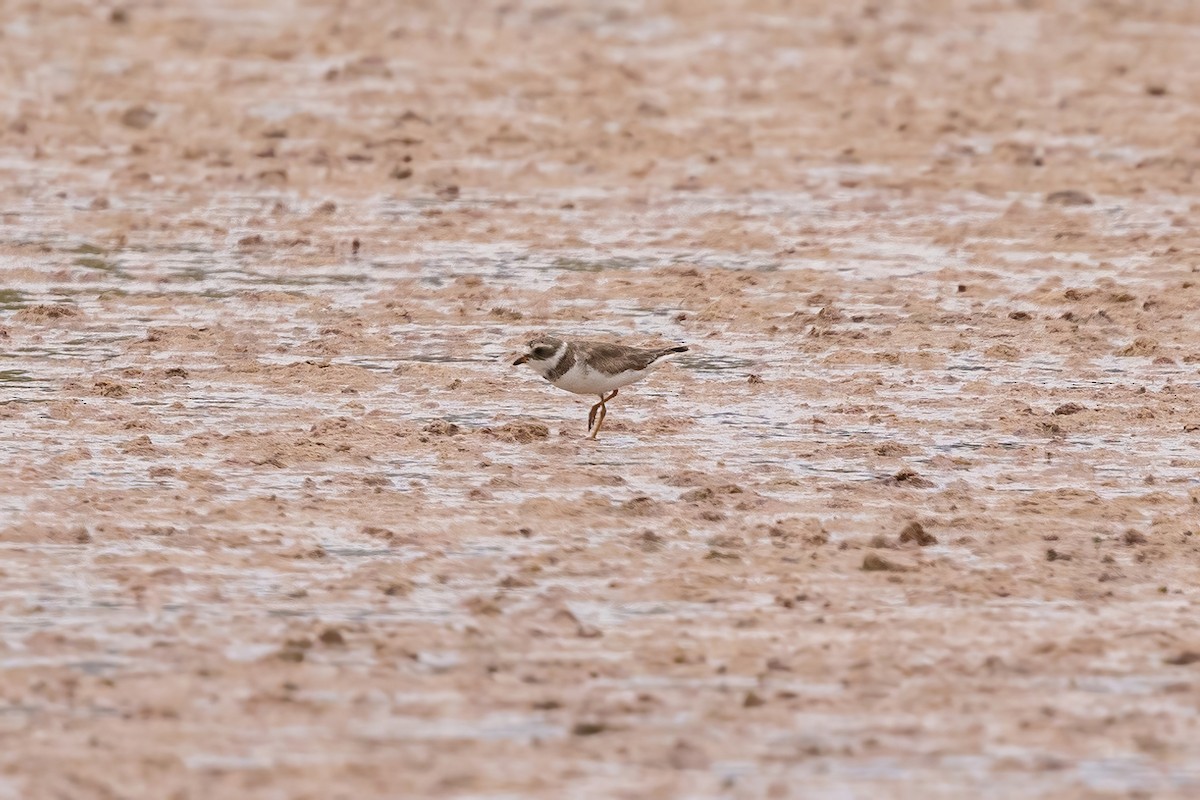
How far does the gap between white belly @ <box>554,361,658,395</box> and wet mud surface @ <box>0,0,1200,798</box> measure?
0.28 m

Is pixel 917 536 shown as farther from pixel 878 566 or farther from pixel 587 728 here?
pixel 587 728

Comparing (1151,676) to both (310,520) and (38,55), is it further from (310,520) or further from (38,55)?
(38,55)

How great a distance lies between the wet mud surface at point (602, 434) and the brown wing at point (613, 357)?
1.37 ft

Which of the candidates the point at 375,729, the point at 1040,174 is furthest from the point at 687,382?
the point at 1040,174

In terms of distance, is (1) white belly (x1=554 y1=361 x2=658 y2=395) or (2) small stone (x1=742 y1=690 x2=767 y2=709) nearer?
(2) small stone (x1=742 y1=690 x2=767 y2=709)

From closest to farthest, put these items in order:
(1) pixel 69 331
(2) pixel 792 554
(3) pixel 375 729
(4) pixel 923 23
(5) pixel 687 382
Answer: (3) pixel 375 729
(2) pixel 792 554
(5) pixel 687 382
(1) pixel 69 331
(4) pixel 923 23

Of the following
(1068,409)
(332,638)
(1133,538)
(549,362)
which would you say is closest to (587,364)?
(549,362)

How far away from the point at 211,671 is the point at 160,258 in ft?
30.7

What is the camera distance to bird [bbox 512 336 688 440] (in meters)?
12.2

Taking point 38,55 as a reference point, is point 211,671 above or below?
below

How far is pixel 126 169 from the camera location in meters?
20.7

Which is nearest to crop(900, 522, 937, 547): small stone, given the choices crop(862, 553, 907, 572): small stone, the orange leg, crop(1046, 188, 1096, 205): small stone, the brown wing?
crop(862, 553, 907, 572): small stone

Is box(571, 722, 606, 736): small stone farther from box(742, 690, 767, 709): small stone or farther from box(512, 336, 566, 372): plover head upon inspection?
box(512, 336, 566, 372): plover head

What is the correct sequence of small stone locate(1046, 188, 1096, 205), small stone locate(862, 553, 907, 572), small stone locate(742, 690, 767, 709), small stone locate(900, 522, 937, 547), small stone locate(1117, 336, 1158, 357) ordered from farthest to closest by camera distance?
1. small stone locate(1046, 188, 1096, 205)
2. small stone locate(1117, 336, 1158, 357)
3. small stone locate(900, 522, 937, 547)
4. small stone locate(862, 553, 907, 572)
5. small stone locate(742, 690, 767, 709)
